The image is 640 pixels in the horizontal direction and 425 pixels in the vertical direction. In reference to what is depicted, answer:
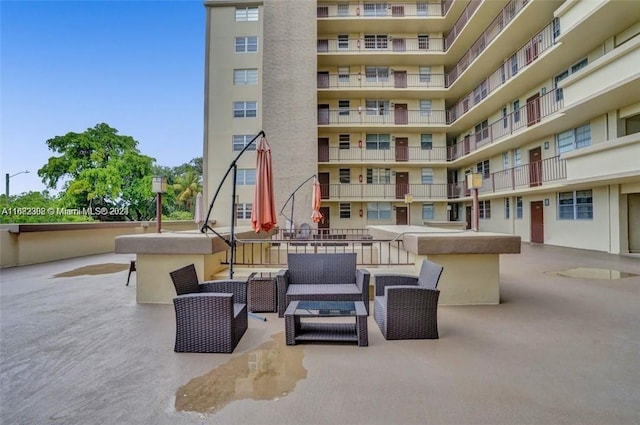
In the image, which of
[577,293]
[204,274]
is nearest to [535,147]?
[577,293]

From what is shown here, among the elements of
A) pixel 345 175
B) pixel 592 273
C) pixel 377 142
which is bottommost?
pixel 592 273

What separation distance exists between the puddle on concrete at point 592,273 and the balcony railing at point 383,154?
1450 cm

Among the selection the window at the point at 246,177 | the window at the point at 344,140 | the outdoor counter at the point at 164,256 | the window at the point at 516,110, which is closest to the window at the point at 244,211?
the window at the point at 246,177

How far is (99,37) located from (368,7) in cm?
2423

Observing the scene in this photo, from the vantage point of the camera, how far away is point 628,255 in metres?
11.7

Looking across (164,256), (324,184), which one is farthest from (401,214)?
(164,256)

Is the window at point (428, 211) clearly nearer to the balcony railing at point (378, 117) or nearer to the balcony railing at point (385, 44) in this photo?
the balcony railing at point (378, 117)

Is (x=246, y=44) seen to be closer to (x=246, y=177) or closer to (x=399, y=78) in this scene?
(x=246, y=177)

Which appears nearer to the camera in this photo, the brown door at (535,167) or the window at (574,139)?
the window at (574,139)

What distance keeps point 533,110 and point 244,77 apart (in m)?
18.1

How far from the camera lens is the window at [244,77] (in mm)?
22188

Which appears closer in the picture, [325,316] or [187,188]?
[325,316]

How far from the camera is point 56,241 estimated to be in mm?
11984

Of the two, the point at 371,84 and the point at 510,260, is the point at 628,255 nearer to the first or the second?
the point at 510,260
